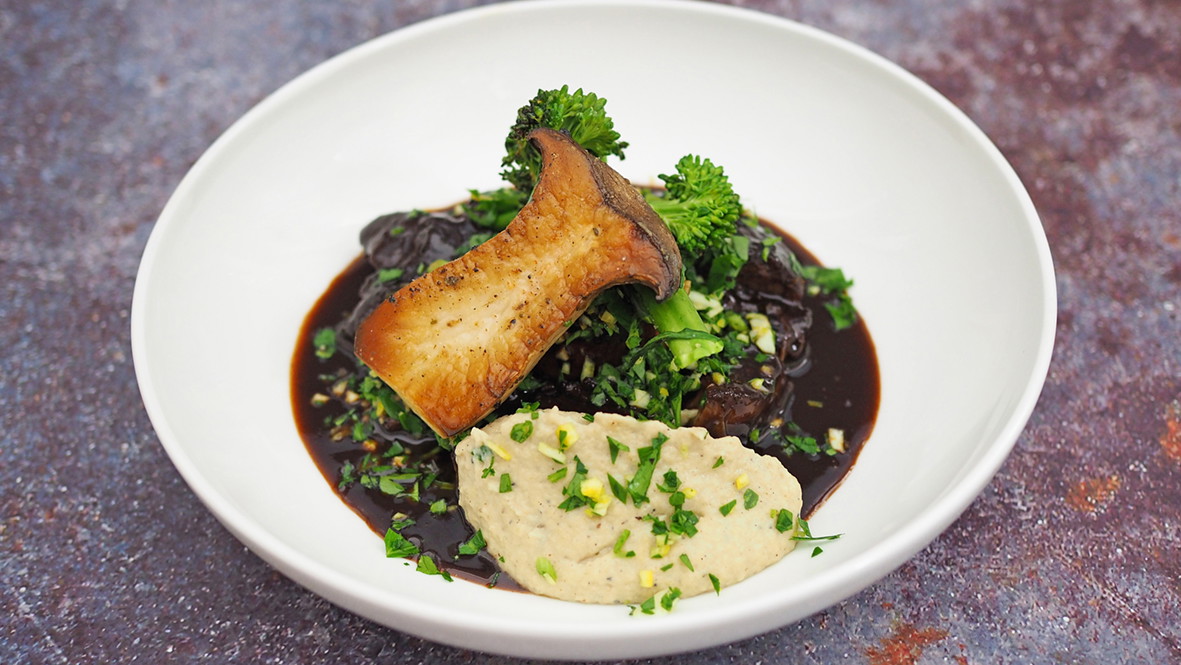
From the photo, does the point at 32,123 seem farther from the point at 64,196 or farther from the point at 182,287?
the point at 182,287

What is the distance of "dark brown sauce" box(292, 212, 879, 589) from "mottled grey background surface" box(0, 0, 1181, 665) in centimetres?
34

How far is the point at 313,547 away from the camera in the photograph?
3074 millimetres

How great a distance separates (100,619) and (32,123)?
294 centimetres

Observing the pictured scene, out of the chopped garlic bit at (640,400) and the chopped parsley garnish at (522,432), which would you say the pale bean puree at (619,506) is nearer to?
the chopped parsley garnish at (522,432)

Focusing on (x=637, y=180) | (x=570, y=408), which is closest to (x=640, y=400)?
(x=570, y=408)

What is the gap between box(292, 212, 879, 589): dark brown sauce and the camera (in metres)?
3.23

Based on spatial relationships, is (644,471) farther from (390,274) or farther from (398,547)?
(390,274)

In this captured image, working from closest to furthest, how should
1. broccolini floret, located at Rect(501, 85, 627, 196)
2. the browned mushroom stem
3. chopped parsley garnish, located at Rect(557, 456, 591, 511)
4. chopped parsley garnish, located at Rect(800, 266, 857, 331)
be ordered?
chopped parsley garnish, located at Rect(557, 456, 591, 511) → the browned mushroom stem → broccolini floret, located at Rect(501, 85, 627, 196) → chopped parsley garnish, located at Rect(800, 266, 857, 331)

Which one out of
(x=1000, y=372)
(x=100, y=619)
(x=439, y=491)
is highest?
→ (x=1000, y=372)

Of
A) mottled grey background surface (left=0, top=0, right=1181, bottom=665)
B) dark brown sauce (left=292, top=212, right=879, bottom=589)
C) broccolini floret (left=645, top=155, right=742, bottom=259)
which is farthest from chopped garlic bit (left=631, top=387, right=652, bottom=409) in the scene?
mottled grey background surface (left=0, top=0, right=1181, bottom=665)

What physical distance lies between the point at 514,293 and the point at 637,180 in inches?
62.9

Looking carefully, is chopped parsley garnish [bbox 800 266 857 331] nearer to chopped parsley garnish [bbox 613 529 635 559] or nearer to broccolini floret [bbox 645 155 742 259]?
broccolini floret [bbox 645 155 742 259]

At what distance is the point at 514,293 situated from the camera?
323 cm

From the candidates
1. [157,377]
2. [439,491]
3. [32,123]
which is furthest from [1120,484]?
[32,123]
